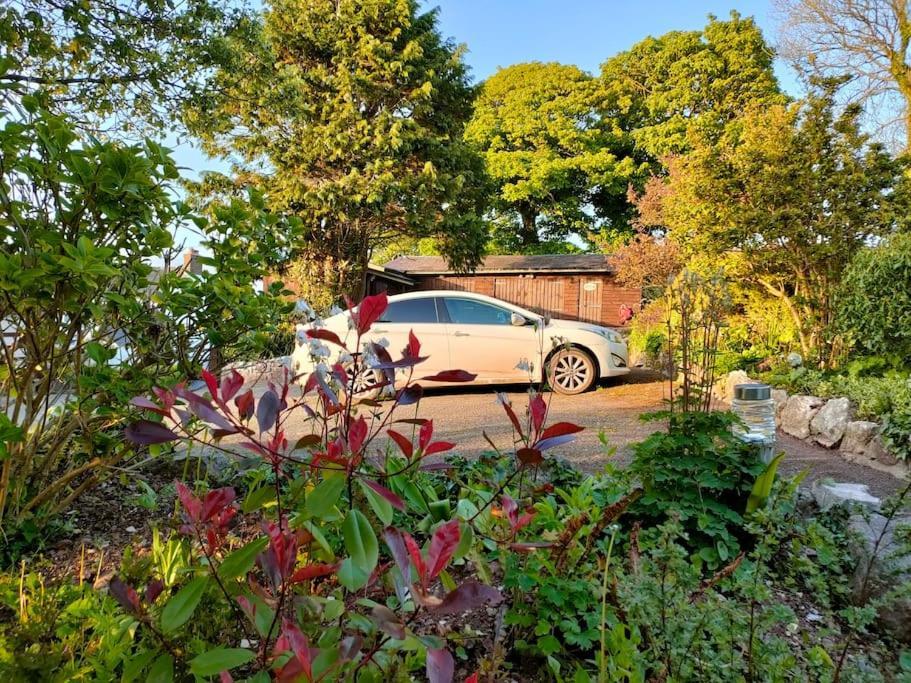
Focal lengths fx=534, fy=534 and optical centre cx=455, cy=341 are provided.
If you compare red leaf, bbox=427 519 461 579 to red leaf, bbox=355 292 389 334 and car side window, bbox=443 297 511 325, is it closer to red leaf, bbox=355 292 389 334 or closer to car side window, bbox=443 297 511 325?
red leaf, bbox=355 292 389 334

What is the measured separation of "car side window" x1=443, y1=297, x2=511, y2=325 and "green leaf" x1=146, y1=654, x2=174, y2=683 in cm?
681

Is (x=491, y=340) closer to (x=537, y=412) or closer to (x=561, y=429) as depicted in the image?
(x=537, y=412)

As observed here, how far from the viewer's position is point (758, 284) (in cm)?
827

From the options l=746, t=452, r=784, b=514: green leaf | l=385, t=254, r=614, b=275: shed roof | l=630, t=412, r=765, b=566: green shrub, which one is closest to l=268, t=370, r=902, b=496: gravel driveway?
l=630, t=412, r=765, b=566: green shrub

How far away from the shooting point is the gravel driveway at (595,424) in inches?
167

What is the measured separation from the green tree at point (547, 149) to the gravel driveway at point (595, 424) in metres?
16.9

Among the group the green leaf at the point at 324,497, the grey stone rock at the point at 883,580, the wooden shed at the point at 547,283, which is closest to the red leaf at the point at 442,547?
the green leaf at the point at 324,497

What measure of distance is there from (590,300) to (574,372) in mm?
10273

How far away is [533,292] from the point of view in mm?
17922

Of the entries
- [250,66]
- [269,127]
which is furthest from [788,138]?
[269,127]

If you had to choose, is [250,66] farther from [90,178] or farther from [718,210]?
[718,210]

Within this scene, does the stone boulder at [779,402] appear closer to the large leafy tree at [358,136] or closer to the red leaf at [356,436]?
the red leaf at [356,436]

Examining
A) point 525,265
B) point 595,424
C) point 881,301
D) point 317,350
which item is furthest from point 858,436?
point 525,265

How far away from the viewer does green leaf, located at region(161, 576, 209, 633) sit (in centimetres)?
80
